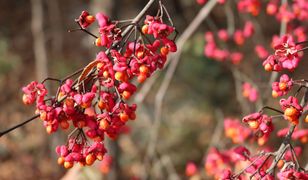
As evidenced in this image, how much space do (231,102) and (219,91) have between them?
10.5 inches

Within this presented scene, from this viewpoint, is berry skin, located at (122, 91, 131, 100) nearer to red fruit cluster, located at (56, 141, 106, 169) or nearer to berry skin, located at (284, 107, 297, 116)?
red fruit cluster, located at (56, 141, 106, 169)

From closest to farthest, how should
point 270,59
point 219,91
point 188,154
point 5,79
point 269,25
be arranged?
1. point 270,59
2. point 188,154
3. point 219,91
4. point 5,79
5. point 269,25

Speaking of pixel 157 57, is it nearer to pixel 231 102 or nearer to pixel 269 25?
pixel 231 102

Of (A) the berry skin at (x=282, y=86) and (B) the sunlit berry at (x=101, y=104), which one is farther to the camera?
(A) the berry skin at (x=282, y=86)

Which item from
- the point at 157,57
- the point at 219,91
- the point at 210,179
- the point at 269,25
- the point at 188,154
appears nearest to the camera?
the point at 157,57

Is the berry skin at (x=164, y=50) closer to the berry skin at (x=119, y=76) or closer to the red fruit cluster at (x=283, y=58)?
the berry skin at (x=119, y=76)

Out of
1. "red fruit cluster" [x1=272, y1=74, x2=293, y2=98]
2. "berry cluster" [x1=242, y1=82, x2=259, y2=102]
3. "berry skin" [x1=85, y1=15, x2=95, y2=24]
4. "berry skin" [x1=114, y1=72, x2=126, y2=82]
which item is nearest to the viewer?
"berry skin" [x1=114, y1=72, x2=126, y2=82]

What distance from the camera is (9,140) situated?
6.75 meters

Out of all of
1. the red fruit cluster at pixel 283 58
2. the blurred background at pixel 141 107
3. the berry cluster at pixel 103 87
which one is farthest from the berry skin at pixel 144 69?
the blurred background at pixel 141 107

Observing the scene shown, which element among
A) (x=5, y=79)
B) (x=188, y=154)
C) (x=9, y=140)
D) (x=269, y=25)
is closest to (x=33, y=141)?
(x=9, y=140)

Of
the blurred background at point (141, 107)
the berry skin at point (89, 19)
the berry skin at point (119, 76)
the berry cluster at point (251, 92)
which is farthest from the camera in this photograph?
the blurred background at point (141, 107)

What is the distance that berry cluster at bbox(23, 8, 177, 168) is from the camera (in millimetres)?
1597

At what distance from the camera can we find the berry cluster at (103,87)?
1597 mm

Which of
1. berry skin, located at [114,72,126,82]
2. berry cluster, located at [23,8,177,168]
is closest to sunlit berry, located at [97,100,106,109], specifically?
berry cluster, located at [23,8,177,168]
